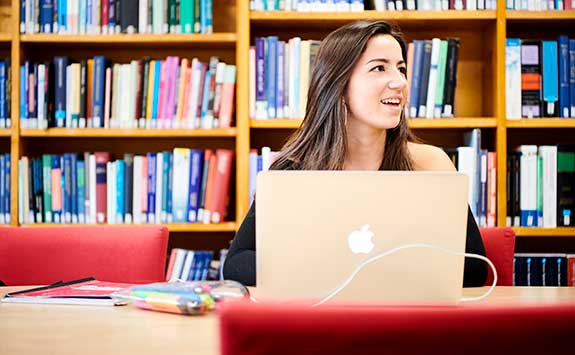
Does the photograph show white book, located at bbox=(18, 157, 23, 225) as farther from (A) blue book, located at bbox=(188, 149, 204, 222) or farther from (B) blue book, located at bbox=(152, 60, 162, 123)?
(A) blue book, located at bbox=(188, 149, 204, 222)

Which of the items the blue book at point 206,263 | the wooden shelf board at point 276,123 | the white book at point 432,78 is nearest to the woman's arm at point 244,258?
the wooden shelf board at point 276,123

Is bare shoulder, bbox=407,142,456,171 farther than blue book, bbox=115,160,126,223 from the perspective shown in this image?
No

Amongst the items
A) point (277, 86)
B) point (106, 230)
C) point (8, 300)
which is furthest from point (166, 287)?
point (277, 86)

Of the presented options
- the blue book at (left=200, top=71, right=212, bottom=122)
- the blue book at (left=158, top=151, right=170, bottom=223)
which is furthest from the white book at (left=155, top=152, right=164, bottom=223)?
the blue book at (left=200, top=71, right=212, bottom=122)

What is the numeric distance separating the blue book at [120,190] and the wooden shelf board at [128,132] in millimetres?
124

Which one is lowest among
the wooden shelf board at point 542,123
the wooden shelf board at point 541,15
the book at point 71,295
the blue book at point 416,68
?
the book at point 71,295

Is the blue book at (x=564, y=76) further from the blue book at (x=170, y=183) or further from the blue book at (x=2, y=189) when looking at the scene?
the blue book at (x=2, y=189)

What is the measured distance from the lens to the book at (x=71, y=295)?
141 cm

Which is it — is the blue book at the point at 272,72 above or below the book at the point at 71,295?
above

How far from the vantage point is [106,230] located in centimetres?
190

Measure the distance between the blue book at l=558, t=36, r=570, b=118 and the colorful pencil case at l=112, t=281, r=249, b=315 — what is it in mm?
2030

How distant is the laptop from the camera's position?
1226 mm

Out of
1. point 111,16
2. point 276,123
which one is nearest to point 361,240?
point 276,123

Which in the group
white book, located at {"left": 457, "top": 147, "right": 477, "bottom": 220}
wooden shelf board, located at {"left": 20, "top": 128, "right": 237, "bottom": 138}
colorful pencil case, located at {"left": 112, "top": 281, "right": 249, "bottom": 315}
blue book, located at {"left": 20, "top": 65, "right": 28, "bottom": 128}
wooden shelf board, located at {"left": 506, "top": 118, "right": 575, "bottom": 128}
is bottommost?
colorful pencil case, located at {"left": 112, "top": 281, "right": 249, "bottom": 315}
